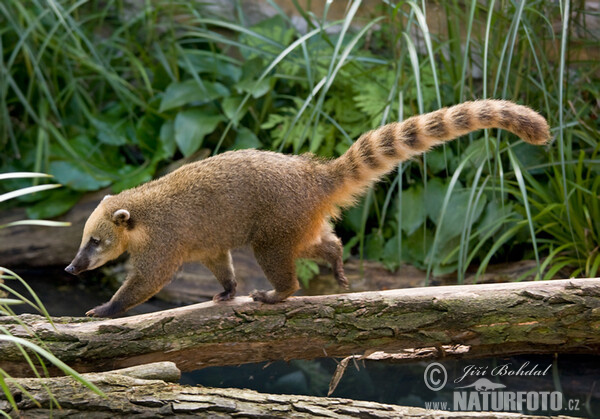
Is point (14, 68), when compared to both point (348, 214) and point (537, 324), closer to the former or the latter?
point (348, 214)

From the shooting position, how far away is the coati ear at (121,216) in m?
4.11

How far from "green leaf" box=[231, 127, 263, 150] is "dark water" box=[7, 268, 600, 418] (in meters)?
2.55

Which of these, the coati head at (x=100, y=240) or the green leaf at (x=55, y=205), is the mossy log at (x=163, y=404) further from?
the green leaf at (x=55, y=205)

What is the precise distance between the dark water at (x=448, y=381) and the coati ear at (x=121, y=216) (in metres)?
1.23

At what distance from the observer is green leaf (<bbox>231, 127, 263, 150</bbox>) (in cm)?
683

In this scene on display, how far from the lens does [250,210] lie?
13.2ft

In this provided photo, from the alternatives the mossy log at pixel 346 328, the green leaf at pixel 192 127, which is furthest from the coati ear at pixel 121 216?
the green leaf at pixel 192 127

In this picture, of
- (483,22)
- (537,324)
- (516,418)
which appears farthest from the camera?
(483,22)

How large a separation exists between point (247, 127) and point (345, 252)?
1869mm

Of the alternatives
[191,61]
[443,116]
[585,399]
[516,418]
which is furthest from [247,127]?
[516,418]

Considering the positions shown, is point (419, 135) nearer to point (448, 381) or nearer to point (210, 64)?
point (448, 381)

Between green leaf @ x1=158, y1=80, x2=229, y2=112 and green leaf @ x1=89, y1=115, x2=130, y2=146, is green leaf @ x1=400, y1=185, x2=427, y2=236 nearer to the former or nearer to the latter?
green leaf @ x1=158, y1=80, x2=229, y2=112

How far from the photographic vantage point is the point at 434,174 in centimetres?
653

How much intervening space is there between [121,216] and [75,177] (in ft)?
10.2
